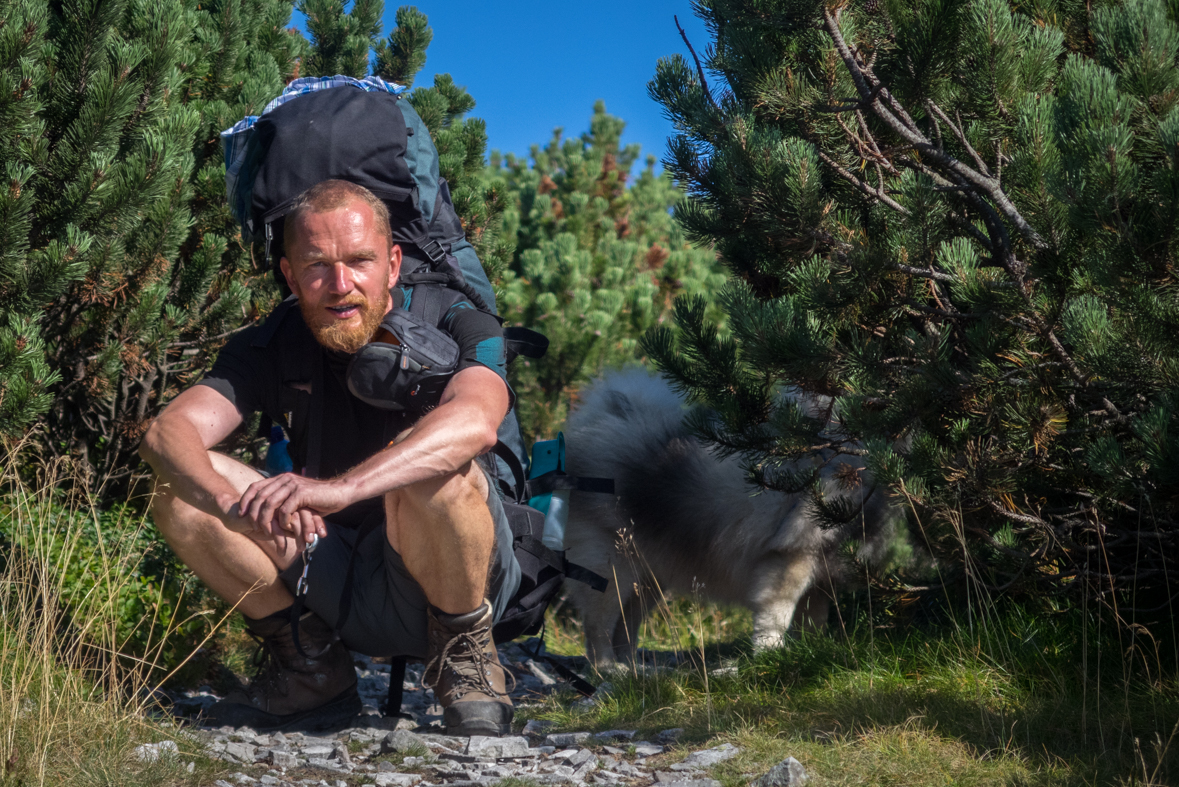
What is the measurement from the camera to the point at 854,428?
324 cm

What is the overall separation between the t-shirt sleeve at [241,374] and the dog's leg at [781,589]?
2.47 metres

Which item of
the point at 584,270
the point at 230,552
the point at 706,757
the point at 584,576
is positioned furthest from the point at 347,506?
the point at 584,270

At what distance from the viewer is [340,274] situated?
3312mm

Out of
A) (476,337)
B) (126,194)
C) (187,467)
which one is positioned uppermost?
(126,194)

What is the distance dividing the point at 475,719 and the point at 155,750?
103 centimetres

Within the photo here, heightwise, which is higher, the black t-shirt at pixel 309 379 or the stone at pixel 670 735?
the black t-shirt at pixel 309 379

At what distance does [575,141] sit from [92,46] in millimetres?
9415

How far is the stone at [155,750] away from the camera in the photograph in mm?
2684

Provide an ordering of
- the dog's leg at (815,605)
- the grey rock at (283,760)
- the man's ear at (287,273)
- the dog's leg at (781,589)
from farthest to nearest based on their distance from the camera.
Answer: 1. the dog's leg at (815,605)
2. the dog's leg at (781,589)
3. the man's ear at (287,273)
4. the grey rock at (283,760)

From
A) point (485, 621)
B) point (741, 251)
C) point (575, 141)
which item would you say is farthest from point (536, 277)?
point (485, 621)

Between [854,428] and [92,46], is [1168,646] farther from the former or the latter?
[92,46]

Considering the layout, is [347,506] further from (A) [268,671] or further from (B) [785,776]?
(B) [785,776]

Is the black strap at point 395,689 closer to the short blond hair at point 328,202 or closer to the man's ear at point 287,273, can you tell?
the man's ear at point 287,273

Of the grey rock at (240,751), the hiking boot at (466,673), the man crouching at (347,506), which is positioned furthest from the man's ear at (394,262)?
the grey rock at (240,751)
